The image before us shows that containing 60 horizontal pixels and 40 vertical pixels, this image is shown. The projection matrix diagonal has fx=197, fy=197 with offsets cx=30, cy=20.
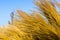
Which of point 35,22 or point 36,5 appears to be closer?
point 35,22

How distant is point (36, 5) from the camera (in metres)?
3.09

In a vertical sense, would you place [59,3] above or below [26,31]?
above

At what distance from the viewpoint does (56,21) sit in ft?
9.18

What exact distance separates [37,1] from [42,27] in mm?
446

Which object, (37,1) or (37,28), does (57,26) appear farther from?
(37,1)

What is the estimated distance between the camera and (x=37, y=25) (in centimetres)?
282

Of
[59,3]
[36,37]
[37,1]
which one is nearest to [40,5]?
[37,1]

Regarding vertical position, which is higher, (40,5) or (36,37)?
(40,5)

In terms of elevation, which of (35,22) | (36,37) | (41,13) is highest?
(41,13)

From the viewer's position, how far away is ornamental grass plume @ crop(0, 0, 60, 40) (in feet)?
9.07

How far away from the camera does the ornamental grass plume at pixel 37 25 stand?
2.77m

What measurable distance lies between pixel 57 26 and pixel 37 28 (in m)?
0.29

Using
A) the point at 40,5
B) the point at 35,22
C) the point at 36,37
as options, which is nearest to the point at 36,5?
the point at 40,5

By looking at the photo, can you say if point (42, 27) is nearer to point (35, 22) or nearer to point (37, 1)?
point (35, 22)
